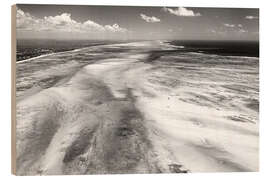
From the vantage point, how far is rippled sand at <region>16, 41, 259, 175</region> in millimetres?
2766

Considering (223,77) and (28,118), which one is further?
(223,77)

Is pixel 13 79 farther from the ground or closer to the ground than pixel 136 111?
farther from the ground

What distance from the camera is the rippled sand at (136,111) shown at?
9.07 feet

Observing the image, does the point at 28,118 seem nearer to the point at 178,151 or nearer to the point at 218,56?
the point at 178,151

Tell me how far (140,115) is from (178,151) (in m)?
0.44

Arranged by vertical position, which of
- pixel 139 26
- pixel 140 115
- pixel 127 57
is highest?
pixel 139 26

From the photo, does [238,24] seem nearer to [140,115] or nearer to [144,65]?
[144,65]

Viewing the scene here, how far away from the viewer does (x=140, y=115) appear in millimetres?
2902

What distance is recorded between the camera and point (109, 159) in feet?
9.12

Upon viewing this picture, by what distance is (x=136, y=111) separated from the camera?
292 cm
